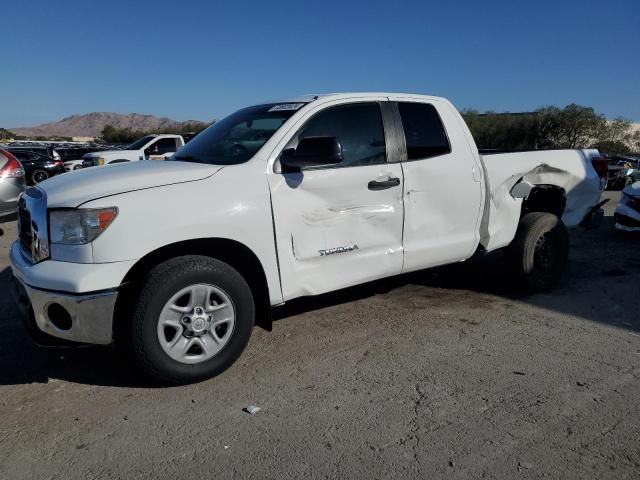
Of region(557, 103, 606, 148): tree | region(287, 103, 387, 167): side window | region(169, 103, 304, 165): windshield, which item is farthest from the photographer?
region(557, 103, 606, 148): tree

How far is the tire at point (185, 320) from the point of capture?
3.12m

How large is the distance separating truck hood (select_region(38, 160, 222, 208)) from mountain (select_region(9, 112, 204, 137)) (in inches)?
6135

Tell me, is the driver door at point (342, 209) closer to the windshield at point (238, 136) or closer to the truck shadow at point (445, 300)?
the windshield at point (238, 136)

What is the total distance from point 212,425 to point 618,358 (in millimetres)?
2922

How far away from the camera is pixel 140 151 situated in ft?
51.3

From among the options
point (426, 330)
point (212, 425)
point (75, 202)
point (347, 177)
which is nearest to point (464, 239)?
point (426, 330)

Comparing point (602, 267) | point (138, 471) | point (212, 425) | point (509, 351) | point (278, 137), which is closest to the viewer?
point (138, 471)

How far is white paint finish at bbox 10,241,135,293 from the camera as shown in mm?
2966

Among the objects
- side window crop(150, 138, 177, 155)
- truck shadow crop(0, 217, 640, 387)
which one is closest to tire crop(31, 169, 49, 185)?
side window crop(150, 138, 177, 155)

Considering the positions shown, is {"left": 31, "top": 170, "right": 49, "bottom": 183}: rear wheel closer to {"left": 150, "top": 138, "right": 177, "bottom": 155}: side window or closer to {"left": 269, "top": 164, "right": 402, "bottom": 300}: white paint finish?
{"left": 150, "top": 138, "right": 177, "bottom": 155}: side window

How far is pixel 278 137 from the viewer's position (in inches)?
145

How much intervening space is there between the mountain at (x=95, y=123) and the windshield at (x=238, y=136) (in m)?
155

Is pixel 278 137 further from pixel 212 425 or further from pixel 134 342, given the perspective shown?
pixel 212 425

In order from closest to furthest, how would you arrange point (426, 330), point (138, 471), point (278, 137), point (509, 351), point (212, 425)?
1. point (138, 471)
2. point (212, 425)
3. point (278, 137)
4. point (509, 351)
5. point (426, 330)
